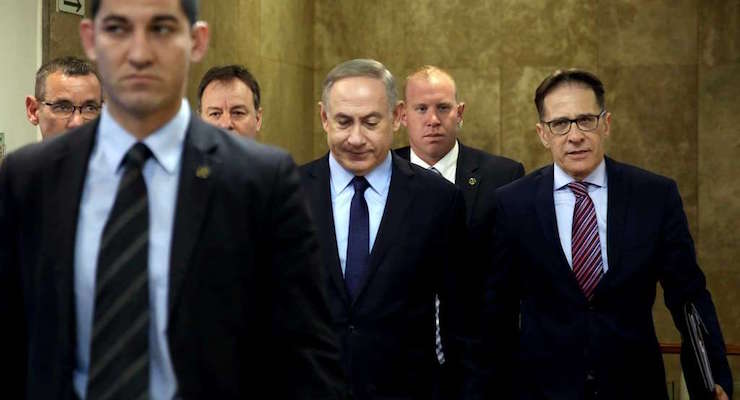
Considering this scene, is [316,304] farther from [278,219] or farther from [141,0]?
[141,0]

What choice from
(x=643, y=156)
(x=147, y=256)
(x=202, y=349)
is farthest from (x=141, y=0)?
(x=643, y=156)

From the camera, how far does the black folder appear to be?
3596 mm

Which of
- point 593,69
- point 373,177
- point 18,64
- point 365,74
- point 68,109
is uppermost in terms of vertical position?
point 593,69

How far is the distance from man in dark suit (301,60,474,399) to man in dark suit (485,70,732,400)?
11.1 inches

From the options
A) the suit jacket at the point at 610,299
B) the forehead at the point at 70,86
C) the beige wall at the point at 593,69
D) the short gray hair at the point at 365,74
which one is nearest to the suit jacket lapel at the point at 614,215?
the suit jacket at the point at 610,299

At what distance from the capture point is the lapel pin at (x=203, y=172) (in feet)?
6.43

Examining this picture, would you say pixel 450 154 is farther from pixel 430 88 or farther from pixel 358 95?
pixel 358 95

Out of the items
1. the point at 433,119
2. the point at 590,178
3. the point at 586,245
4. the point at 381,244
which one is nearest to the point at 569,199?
the point at 590,178

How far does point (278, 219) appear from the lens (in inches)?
78.9

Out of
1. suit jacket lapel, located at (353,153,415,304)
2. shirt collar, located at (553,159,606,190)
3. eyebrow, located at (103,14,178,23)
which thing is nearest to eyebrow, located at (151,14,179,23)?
eyebrow, located at (103,14,178,23)

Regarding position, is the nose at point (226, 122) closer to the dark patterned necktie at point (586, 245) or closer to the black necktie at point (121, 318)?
the dark patterned necktie at point (586, 245)

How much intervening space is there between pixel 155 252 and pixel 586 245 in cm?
209

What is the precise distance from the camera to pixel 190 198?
1.94 m

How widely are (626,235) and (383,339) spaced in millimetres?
905
